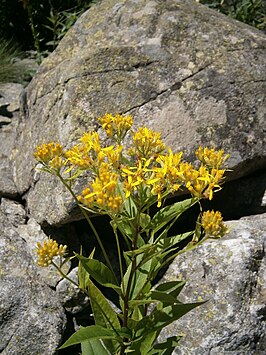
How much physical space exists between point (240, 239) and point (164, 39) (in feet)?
5.14

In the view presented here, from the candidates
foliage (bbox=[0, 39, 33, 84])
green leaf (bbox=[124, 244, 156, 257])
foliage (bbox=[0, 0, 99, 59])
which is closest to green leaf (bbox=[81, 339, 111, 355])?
green leaf (bbox=[124, 244, 156, 257])

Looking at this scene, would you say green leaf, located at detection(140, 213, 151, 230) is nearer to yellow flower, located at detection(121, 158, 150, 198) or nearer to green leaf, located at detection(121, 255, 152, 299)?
yellow flower, located at detection(121, 158, 150, 198)

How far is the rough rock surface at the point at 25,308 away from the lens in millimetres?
3537

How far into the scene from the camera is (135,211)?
2512 mm

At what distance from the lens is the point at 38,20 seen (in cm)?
758

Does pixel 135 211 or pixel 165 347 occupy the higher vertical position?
pixel 135 211

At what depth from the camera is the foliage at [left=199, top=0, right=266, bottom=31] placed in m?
6.43

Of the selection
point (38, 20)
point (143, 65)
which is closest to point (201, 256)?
point (143, 65)

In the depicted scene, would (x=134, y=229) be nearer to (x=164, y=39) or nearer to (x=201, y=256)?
(x=201, y=256)

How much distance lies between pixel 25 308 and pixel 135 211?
1.46 metres

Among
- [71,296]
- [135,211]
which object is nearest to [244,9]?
[71,296]

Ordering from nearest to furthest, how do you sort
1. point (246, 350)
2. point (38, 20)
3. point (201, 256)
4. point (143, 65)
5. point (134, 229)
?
point (134, 229)
point (246, 350)
point (201, 256)
point (143, 65)
point (38, 20)

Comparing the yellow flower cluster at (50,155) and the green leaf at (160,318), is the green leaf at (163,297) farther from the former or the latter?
the yellow flower cluster at (50,155)

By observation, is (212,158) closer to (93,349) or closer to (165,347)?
(165,347)
